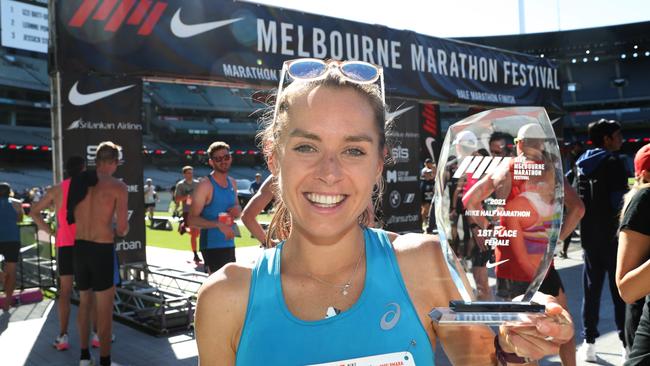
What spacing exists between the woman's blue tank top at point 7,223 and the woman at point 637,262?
291 inches

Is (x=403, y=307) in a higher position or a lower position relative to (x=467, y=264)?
lower

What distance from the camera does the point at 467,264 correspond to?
4.47ft

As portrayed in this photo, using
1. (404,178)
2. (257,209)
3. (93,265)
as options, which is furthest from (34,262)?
(404,178)

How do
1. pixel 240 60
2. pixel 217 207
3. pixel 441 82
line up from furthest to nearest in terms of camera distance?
pixel 441 82
pixel 240 60
pixel 217 207

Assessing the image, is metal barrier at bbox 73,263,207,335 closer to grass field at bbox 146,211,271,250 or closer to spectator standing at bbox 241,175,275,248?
spectator standing at bbox 241,175,275,248

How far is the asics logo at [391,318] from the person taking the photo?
1.40 m

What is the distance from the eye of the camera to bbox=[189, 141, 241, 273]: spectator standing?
18.6 ft

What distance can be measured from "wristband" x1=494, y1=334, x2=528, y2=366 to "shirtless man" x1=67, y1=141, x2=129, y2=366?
435cm

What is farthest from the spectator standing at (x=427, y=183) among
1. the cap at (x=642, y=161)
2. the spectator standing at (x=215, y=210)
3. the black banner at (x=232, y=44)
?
the cap at (x=642, y=161)

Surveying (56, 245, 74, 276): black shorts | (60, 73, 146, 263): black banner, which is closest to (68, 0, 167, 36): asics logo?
(60, 73, 146, 263): black banner

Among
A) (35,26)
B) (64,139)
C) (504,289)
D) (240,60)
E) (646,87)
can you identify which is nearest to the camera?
(504,289)

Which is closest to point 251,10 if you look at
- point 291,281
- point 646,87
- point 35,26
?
point 291,281

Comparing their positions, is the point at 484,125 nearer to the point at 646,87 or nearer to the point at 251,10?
the point at 251,10

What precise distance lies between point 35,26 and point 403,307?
4058 cm
